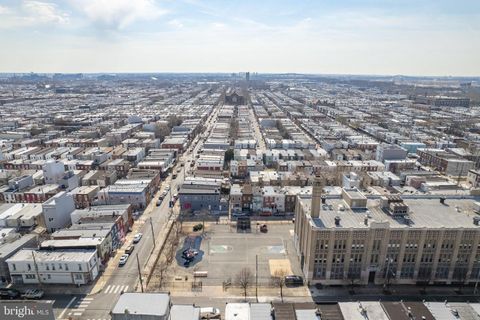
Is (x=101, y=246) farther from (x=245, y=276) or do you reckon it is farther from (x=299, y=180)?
(x=299, y=180)

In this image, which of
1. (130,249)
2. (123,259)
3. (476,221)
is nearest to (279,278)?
(123,259)

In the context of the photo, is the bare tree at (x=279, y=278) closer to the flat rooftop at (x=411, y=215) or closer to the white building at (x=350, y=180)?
the flat rooftop at (x=411, y=215)

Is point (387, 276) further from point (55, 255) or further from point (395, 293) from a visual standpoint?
point (55, 255)

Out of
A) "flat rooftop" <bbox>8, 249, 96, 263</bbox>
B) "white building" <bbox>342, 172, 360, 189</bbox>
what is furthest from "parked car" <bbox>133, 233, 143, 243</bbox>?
"white building" <bbox>342, 172, 360, 189</bbox>

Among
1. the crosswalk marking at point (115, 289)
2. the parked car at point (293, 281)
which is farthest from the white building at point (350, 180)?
the crosswalk marking at point (115, 289)

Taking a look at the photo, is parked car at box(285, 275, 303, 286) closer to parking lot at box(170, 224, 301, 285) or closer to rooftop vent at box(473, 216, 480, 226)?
parking lot at box(170, 224, 301, 285)

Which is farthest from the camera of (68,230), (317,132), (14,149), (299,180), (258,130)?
(258,130)

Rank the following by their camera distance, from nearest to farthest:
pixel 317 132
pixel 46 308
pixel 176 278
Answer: pixel 46 308
pixel 176 278
pixel 317 132

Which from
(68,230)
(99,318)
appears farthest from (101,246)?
(99,318)
